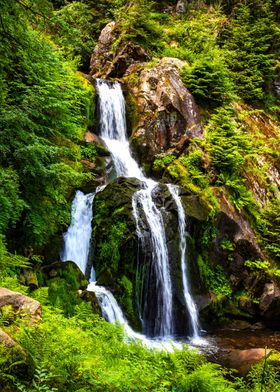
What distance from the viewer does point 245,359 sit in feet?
25.3

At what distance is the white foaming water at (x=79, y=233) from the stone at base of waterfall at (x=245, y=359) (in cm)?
431

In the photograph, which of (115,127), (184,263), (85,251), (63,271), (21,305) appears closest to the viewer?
(21,305)

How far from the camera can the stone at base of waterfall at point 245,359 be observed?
A: 7293 millimetres

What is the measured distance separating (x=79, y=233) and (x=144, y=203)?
2.17 m

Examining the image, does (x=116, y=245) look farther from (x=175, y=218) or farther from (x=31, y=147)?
(x=31, y=147)

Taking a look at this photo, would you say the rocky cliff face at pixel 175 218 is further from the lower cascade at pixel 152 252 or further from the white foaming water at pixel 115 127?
the white foaming water at pixel 115 127

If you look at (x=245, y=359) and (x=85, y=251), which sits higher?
(x=85, y=251)

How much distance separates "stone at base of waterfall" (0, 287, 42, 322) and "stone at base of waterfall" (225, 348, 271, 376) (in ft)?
15.7

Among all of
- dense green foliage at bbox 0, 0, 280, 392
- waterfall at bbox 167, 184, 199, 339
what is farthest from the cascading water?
waterfall at bbox 167, 184, 199, 339

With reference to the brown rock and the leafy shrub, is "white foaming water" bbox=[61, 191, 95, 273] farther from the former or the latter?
the brown rock

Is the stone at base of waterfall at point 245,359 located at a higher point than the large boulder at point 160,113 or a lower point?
lower

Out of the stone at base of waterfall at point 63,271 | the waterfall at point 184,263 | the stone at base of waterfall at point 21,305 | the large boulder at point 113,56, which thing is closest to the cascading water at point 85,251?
the stone at base of waterfall at point 63,271

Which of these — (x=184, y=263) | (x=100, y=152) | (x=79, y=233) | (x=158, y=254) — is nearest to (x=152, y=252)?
(x=158, y=254)

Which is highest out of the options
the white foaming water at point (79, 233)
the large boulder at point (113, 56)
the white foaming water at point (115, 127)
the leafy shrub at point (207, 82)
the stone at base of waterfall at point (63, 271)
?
the large boulder at point (113, 56)
